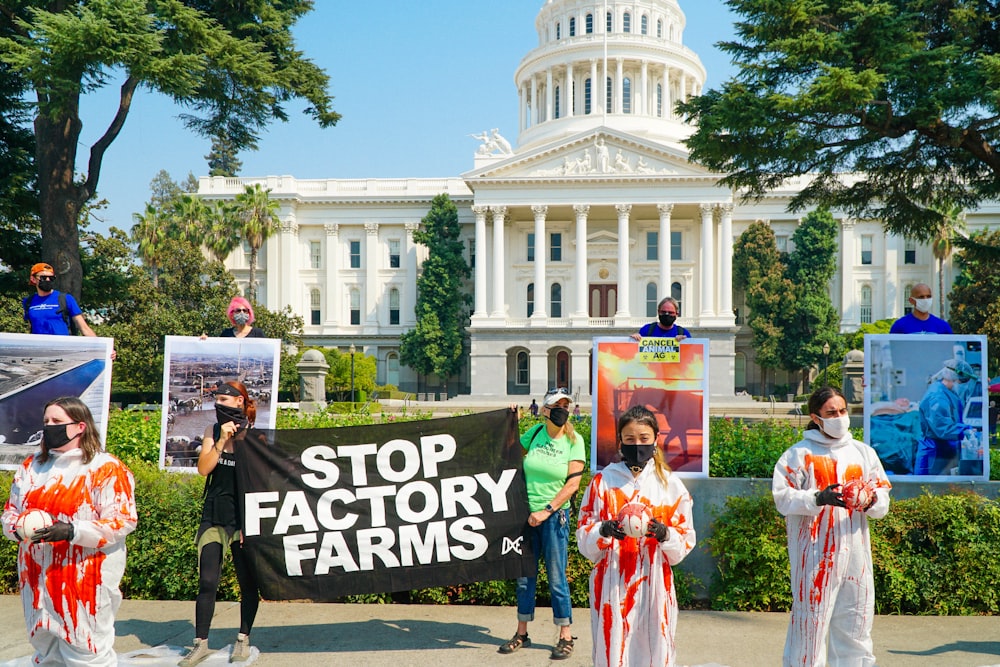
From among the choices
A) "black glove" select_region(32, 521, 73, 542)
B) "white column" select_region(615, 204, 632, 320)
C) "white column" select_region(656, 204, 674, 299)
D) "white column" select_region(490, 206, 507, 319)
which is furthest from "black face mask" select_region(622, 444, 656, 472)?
"white column" select_region(656, 204, 674, 299)

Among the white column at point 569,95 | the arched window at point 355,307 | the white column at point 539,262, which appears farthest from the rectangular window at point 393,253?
the white column at point 569,95

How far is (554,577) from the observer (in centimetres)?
612

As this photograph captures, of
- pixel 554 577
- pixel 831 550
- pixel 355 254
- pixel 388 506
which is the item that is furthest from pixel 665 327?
pixel 355 254

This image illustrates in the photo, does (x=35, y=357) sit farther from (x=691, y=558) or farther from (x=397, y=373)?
(x=397, y=373)

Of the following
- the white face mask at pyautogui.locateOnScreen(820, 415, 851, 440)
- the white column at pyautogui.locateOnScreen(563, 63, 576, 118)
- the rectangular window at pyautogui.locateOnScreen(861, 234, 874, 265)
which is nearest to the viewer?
the white face mask at pyautogui.locateOnScreen(820, 415, 851, 440)

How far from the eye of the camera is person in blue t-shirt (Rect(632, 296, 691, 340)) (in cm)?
764

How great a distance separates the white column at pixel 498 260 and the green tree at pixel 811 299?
65.5ft

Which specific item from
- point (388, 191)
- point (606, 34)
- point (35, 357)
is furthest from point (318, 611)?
point (606, 34)

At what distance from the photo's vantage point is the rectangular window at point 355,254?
67625 millimetres

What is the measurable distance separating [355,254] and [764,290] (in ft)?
107

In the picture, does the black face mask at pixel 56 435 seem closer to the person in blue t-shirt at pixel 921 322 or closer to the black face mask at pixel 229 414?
the black face mask at pixel 229 414

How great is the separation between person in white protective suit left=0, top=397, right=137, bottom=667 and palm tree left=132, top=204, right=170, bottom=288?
150ft

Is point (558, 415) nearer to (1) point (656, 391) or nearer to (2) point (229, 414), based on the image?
(1) point (656, 391)

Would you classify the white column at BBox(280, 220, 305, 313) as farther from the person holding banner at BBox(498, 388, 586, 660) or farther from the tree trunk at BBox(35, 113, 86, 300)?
the person holding banner at BBox(498, 388, 586, 660)
